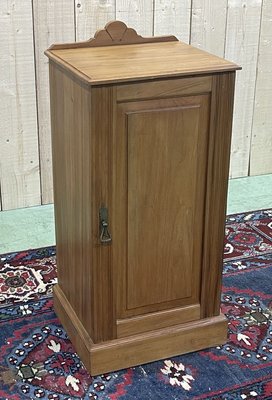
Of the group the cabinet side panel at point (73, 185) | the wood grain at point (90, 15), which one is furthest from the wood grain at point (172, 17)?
the cabinet side panel at point (73, 185)

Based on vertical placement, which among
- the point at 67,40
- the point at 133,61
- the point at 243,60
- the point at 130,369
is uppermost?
the point at 133,61

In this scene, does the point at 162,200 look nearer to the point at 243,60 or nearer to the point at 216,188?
the point at 216,188

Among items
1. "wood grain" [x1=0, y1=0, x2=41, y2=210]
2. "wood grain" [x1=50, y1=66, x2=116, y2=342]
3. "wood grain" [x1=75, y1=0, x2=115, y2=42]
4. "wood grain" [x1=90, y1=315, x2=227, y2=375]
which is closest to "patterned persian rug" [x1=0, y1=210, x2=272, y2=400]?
"wood grain" [x1=90, y1=315, x2=227, y2=375]

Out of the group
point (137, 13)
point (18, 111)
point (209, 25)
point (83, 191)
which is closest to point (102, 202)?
point (83, 191)

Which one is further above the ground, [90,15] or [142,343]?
[90,15]

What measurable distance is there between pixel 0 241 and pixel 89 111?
1.18 metres

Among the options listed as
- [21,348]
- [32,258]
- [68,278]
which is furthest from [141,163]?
[32,258]

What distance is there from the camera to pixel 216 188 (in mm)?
1963

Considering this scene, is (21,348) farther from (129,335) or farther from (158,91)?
(158,91)

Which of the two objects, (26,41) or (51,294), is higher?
(26,41)

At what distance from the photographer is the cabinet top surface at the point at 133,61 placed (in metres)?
1.75

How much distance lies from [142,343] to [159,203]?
0.42 meters

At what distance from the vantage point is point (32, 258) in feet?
8.66

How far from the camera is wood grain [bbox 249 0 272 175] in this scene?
10.2 feet
